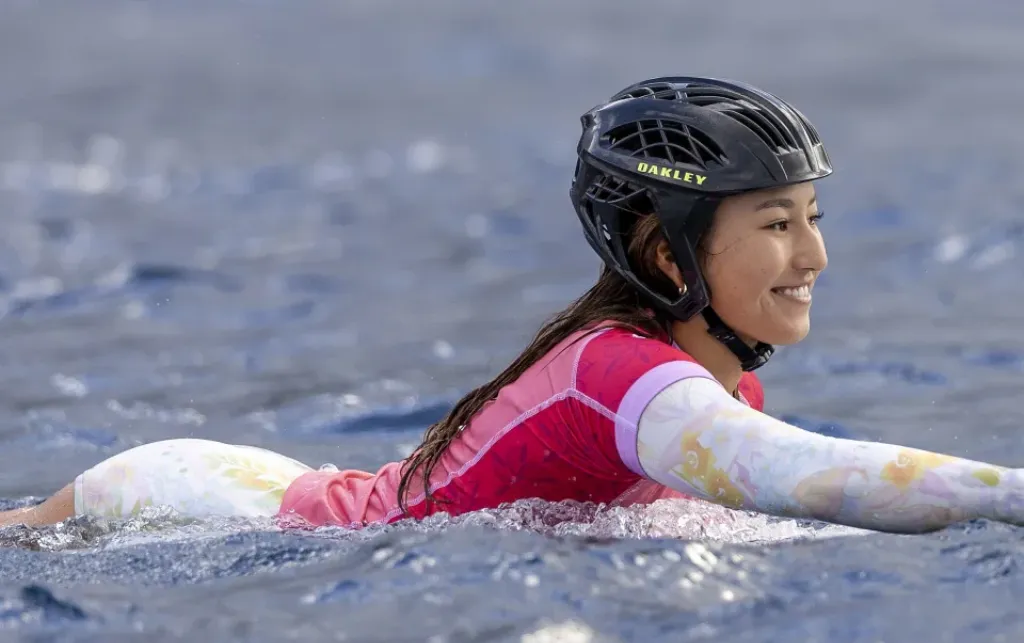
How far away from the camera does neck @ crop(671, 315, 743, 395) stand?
5.17 meters

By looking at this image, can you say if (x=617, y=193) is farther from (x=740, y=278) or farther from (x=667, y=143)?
(x=740, y=278)

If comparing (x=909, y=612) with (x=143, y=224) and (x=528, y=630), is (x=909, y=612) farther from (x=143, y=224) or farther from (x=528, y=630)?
(x=143, y=224)

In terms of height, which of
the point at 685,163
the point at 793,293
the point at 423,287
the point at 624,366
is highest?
the point at 685,163

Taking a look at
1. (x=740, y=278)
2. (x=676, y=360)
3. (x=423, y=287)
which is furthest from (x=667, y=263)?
(x=423, y=287)

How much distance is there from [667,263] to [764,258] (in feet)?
1.01

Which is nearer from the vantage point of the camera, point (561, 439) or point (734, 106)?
point (561, 439)

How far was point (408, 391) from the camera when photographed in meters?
10.0

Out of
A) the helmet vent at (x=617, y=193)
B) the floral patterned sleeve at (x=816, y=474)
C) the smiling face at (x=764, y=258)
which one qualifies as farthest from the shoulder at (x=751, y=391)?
the floral patterned sleeve at (x=816, y=474)

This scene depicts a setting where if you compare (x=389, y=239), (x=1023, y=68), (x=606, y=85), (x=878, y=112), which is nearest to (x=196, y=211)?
(x=389, y=239)

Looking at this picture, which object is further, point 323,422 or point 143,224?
point 143,224

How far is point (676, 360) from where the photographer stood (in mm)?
4699

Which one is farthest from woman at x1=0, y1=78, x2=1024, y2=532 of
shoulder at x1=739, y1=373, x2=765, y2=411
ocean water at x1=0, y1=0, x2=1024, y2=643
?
shoulder at x1=739, y1=373, x2=765, y2=411

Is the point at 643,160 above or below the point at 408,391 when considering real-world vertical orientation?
above

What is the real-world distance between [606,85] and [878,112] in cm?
316
